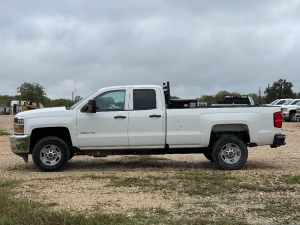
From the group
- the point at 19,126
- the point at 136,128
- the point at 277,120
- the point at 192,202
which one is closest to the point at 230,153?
the point at 277,120

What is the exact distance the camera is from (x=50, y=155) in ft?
33.4

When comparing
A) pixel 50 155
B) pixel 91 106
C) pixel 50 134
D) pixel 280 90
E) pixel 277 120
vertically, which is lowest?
pixel 50 155

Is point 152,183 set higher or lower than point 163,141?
lower

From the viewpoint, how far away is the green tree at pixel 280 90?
3105 inches

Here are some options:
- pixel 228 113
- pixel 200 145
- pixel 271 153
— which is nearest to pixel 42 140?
pixel 200 145

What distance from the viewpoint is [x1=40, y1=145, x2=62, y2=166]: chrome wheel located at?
10156 millimetres

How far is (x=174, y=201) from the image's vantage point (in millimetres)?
7008

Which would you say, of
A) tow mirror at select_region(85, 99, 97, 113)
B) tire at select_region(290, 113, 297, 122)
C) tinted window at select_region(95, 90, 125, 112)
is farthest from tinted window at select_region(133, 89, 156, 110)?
tire at select_region(290, 113, 297, 122)

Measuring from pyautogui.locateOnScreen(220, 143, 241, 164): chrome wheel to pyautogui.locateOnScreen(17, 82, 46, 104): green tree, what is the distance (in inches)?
3541

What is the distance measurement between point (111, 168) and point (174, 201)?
4036 mm

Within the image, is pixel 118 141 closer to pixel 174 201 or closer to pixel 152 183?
pixel 152 183

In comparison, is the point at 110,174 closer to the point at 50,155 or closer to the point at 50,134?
the point at 50,155

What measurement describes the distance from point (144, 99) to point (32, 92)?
302 feet

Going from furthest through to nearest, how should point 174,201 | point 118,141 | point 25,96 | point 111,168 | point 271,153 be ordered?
1. point 25,96
2. point 271,153
3. point 111,168
4. point 118,141
5. point 174,201
